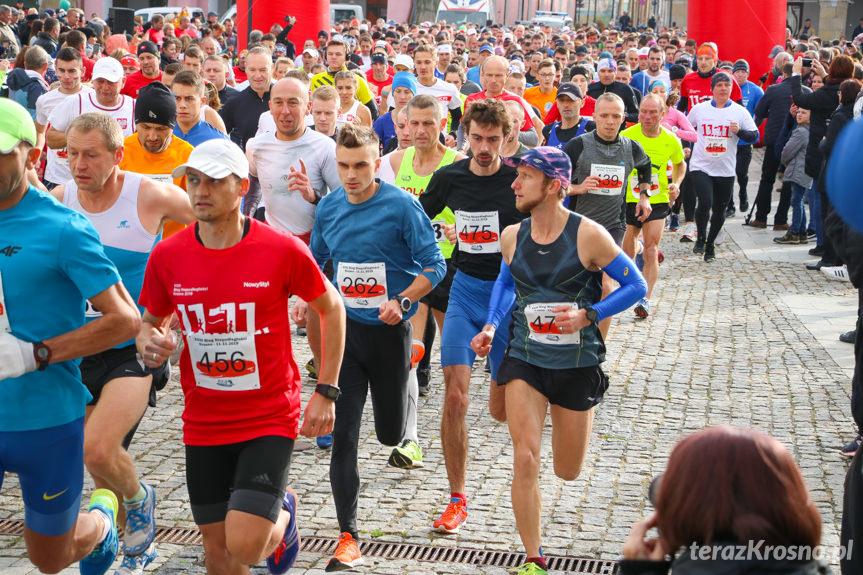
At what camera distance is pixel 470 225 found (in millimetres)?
6309

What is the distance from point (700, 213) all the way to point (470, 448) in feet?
25.4

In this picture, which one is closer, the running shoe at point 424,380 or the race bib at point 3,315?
the race bib at point 3,315

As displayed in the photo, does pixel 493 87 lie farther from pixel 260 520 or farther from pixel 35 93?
pixel 260 520

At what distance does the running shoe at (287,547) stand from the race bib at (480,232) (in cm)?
210

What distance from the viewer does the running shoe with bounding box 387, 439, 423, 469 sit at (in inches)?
257

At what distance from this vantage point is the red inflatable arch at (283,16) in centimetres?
2756

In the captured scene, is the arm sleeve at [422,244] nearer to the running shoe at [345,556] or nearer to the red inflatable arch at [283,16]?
the running shoe at [345,556]

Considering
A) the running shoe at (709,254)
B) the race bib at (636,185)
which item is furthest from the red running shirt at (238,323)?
the running shoe at (709,254)

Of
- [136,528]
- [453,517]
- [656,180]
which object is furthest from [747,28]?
[136,528]

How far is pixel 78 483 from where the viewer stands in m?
4.11

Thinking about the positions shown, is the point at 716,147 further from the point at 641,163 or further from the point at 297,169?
the point at 297,169

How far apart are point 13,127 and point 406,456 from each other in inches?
132

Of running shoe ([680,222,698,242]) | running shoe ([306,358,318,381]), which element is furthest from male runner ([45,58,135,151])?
running shoe ([680,222,698,242])

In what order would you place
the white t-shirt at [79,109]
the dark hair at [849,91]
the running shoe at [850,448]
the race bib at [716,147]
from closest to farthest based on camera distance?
the running shoe at [850,448]
the white t-shirt at [79,109]
the dark hair at [849,91]
the race bib at [716,147]
